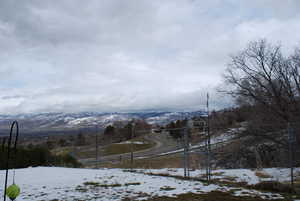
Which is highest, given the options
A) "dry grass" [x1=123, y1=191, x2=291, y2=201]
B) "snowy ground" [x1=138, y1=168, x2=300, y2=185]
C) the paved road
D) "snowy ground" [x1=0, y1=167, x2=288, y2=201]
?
"dry grass" [x1=123, y1=191, x2=291, y2=201]

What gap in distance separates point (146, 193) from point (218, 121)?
40.3 feet

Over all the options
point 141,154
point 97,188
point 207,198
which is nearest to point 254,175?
point 207,198

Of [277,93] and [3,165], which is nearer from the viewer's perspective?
[3,165]

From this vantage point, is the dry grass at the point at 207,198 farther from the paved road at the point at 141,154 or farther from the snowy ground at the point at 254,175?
the paved road at the point at 141,154

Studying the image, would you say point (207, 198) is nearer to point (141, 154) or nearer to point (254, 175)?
point (254, 175)

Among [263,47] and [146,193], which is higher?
[263,47]

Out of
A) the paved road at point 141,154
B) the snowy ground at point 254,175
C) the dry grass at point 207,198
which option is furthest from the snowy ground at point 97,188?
the paved road at point 141,154

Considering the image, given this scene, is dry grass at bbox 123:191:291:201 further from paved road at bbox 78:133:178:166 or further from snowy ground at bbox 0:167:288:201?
paved road at bbox 78:133:178:166

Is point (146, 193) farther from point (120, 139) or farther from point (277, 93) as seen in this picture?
point (120, 139)

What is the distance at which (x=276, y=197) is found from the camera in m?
6.44

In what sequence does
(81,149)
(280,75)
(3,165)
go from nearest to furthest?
1. (3,165)
2. (280,75)
3. (81,149)

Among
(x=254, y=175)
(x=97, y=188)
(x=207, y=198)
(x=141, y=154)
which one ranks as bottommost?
(x=141, y=154)

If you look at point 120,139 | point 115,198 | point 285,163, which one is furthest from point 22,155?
point 120,139

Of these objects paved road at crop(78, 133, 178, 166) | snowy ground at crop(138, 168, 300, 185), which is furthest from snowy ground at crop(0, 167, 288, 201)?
paved road at crop(78, 133, 178, 166)
